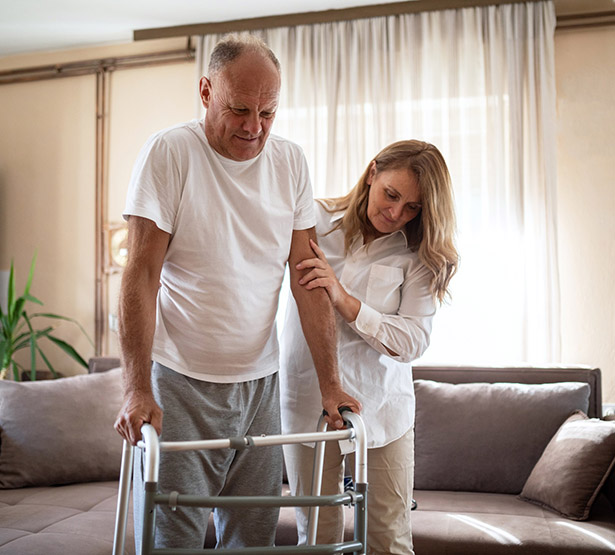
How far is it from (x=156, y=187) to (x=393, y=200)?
616mm

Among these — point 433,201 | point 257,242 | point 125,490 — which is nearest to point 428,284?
point 433,201

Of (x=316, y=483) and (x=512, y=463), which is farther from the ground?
(x=316, y=483)

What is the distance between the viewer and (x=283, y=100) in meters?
3.80

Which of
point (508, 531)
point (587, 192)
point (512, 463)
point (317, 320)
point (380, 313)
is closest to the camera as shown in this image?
point (317, 320)

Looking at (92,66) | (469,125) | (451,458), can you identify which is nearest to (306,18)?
(469,125)

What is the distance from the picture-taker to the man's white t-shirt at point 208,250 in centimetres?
140

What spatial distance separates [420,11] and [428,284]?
2.31 meters

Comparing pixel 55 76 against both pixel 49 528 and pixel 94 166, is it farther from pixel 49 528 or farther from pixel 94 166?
pixel 49 528

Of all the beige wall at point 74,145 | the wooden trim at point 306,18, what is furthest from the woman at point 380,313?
the wooden trim at point 306,18

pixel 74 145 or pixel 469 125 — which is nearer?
pixel 469 125

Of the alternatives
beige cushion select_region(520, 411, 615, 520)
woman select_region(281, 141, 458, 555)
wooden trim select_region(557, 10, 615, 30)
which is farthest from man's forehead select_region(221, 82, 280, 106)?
wooden trim select_region(557, 10, 615, 30)

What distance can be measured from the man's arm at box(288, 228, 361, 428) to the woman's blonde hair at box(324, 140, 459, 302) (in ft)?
0.65

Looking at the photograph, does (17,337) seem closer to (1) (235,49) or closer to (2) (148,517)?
(1) (235,49)

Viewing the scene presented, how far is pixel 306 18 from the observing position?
3756 mm
